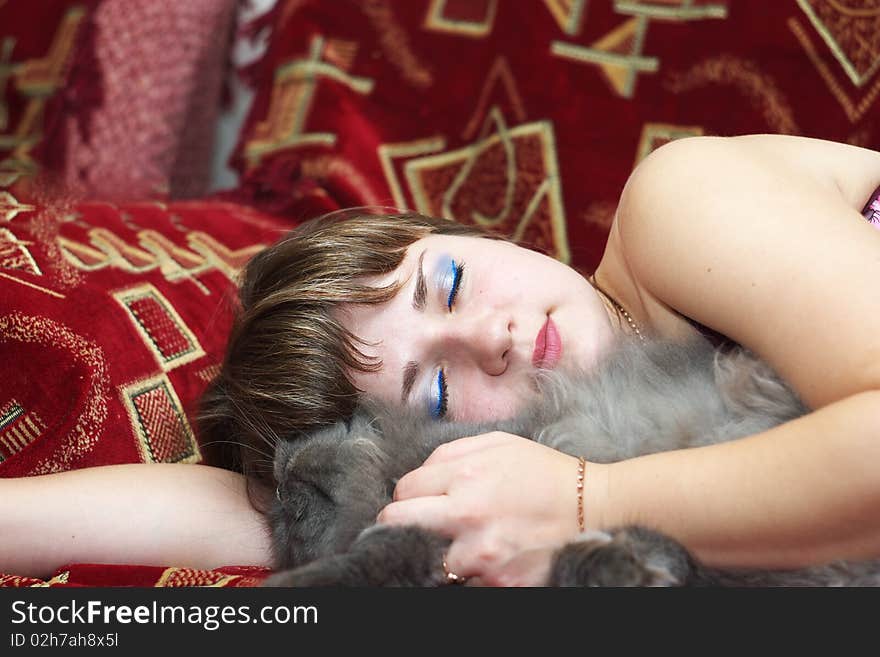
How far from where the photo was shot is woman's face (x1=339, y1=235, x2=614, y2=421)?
3.80 ft

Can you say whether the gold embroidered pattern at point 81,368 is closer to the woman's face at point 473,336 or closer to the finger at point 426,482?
the woman's face at point 473,336

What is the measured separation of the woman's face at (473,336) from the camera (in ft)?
3.80

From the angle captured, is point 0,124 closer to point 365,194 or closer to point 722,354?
point 365,194

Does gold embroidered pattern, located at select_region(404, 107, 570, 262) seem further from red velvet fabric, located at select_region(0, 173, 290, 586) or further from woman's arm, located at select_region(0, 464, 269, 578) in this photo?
woman's arm, located at select_region(0, 464, 269, 578)

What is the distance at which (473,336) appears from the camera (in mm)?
1141

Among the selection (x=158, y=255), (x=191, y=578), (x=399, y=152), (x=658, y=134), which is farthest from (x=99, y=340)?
(x=658, y=134)

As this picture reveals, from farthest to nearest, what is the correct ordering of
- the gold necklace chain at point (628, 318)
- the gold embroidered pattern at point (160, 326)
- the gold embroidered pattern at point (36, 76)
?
the gold embroidered pattern at point (36, 76)
the gold embroidered pattern at point (160, 326)
the gold necklace chain at point (628, 318)

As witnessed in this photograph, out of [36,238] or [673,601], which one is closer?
[673,601]

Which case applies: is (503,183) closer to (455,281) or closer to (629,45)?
(629,45)

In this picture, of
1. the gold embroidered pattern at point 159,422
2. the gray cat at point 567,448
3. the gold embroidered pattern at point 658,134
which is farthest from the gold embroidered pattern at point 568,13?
the gold embroidered pattern at point 159,422

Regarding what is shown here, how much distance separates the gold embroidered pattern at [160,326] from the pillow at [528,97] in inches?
19.7

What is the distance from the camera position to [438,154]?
1824 millimetres

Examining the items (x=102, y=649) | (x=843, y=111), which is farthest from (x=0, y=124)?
(x=843, y=111)

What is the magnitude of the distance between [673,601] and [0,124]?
1865 millimetres
